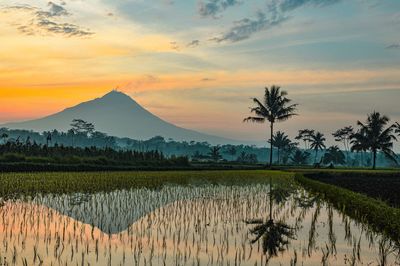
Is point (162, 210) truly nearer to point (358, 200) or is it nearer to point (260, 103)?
point (358, 200)

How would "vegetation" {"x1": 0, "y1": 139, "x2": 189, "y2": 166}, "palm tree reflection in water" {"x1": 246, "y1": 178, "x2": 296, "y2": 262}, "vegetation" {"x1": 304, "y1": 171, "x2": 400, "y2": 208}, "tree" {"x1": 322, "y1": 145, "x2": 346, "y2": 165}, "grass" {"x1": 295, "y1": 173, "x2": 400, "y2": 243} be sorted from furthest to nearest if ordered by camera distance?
"tree" {"x1": 322, "y1": 145, "x2": 346, "y2": 165}, "vegetation" {"x1": 0, "y1": 139, "x2": 189, "y2": 166}, "vegetation" {"x1": 304, "y1": 171, "x2": 400, "y2": 208}, "grass" {"x1": 295, "y1": 173, "x2": 400, "y2": 243}, "palm tree reflection in water" {"x1": 246, "y1": 178, "x2": 296, "y2": 262}

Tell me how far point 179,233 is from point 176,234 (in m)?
0.08

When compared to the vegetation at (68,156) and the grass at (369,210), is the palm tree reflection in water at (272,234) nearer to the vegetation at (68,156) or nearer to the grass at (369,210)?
the grass at (369,210)

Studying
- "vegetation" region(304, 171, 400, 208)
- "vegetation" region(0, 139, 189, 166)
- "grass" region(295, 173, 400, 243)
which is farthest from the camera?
"vegetation" region(0, 139, 189, 166)

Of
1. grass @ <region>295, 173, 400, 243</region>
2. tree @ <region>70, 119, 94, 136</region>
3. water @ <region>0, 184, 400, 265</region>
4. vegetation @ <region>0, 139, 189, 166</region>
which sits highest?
tree @ <region>70, 119, 94, 136</region>

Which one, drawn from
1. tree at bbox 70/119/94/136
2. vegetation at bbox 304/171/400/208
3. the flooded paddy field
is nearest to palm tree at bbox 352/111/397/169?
vegetation at bbox 304/171/400/208

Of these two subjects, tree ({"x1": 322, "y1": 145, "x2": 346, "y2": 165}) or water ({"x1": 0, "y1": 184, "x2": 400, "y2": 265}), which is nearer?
water ({"x1": 0, "y1": 184, "x2": 400, "y2": 265})

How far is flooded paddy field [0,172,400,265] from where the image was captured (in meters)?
9.37

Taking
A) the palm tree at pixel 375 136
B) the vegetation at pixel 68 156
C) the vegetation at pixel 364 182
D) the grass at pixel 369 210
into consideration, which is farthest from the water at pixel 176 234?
the palm tree at pixel 375 136

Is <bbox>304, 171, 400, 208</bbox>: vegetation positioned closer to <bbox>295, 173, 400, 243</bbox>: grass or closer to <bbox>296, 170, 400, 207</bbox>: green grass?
<bbox>296, 170, 400, 207</bbox>: green grass

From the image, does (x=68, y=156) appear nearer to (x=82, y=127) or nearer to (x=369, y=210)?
(x=369, y=210)

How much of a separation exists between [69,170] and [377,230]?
3091cm

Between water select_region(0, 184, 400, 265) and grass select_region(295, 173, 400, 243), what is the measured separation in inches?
17.2

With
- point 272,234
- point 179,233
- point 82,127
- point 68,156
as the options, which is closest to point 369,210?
point 272,234
